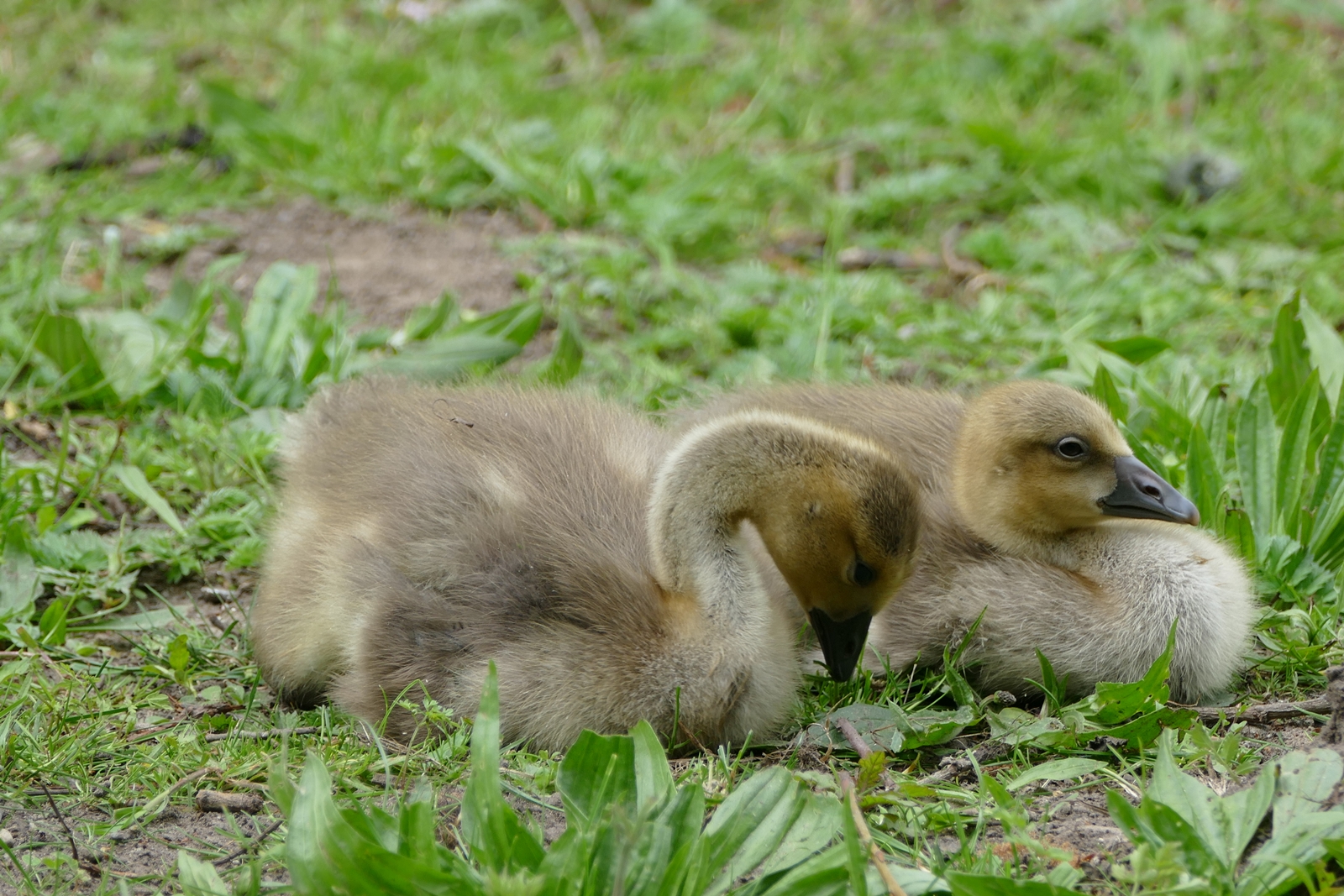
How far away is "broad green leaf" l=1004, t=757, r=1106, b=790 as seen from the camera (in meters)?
2.82

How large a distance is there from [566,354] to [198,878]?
2.75 m

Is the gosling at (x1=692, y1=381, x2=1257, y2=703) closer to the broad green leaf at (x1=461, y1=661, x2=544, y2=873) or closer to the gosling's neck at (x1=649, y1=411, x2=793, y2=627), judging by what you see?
the gosling's neck at (x1=649, y1=411, x2=793, y2=627)

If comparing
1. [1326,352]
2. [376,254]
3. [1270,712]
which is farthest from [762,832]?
[376,254]

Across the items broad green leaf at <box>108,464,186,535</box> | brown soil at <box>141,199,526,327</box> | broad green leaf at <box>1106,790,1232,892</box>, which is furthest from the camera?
brown soil at <box>141,199,526,327</box>

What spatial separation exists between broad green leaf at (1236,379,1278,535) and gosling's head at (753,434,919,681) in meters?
1.28

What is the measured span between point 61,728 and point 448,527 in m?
0.92

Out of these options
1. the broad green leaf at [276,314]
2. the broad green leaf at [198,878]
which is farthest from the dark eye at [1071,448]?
the broad green leaf at [276,314]

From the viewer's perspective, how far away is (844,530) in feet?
9.78

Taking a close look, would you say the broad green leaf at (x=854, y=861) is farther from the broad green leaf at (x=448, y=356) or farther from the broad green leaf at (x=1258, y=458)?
the broad green leaf at (x=448, y=356)

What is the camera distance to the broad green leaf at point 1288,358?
4395 millimetres

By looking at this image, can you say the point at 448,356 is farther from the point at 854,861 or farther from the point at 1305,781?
the point at 1305,781

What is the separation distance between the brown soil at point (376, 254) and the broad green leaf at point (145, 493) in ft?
4.60

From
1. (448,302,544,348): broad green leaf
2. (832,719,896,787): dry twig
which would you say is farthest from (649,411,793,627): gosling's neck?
(448,302,544,348): broad green leaf

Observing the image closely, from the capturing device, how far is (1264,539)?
12.1 ft
